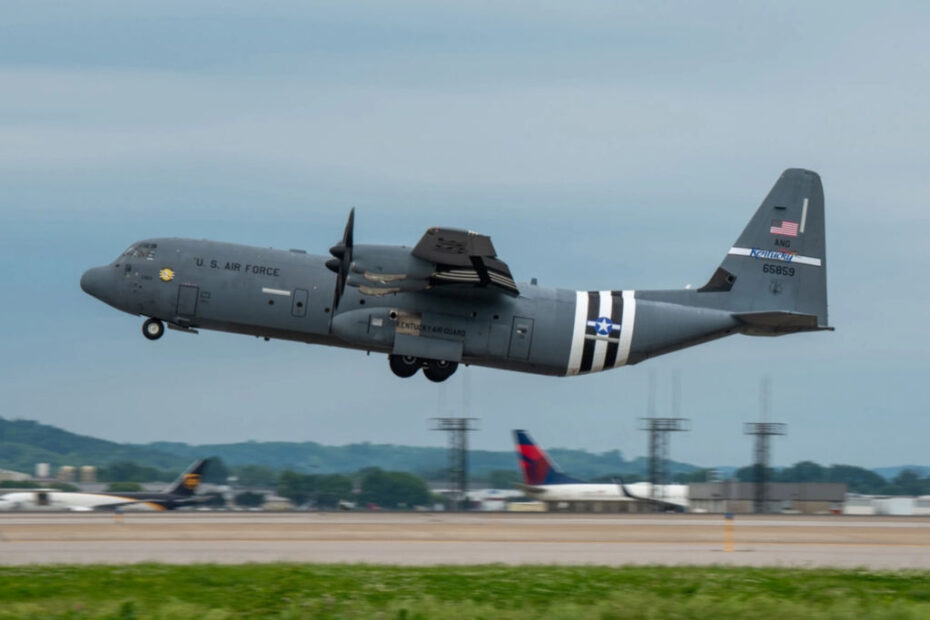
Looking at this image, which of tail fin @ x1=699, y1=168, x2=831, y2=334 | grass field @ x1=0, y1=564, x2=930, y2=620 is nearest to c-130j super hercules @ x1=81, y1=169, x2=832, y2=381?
tail fin @ x1=699, y1=168, x2=831, y2=334

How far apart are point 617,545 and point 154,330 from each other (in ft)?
49.7

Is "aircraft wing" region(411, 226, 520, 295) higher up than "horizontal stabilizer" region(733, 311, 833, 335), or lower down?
higher up

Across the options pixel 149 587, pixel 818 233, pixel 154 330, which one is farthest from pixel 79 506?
pixel 149 587

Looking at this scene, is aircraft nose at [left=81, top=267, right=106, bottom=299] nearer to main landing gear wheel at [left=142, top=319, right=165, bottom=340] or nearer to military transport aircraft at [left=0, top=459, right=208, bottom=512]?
main landing gear wheel at [left=142, top=319, right=165, bottom=340]

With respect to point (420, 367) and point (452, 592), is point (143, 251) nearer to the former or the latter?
point (420, 367)

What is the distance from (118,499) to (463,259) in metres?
31.5

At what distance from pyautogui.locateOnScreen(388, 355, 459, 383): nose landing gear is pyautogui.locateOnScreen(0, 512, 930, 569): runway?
13.1 feet

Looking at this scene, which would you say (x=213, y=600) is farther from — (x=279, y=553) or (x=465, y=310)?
(x=465, y=310)

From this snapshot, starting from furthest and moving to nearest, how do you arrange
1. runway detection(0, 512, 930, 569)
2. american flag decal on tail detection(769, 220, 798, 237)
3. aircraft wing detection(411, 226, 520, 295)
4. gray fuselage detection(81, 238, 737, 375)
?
american flag decal on tail detection(769, 220, 798, 237), gray fuselage detection(81, 238, 737, 375), aircraft wing detection(411, 226, 520, 295), runway detection(0, 512, 930, 569)

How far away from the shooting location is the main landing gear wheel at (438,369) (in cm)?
3400

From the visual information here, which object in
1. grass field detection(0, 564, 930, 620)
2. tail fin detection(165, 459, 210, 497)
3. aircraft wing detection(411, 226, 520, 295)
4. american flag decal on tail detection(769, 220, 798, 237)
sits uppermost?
american flag decal on tail detection(769, 220, 798, 237)

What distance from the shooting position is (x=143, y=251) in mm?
32844

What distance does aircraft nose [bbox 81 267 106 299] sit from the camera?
3306 centimetres

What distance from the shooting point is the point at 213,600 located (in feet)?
53.3
